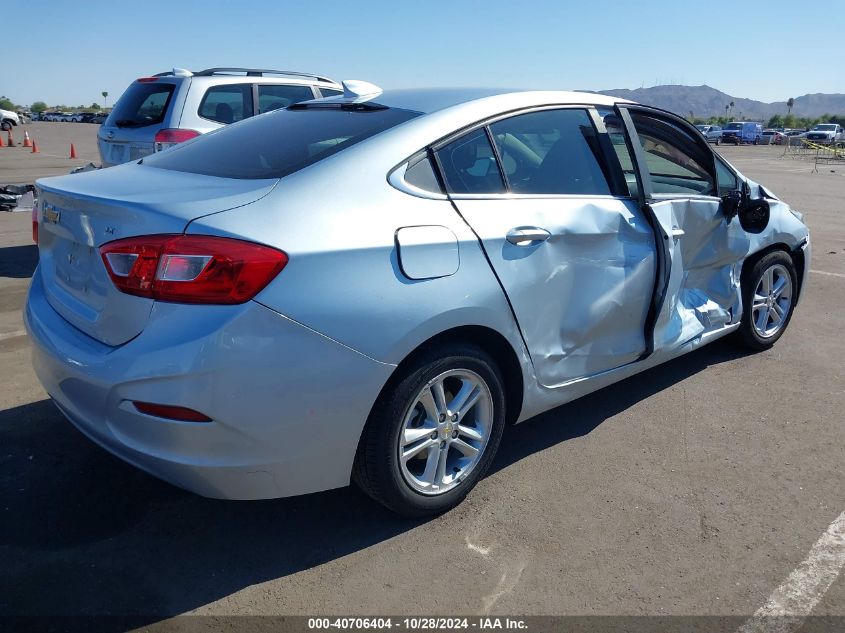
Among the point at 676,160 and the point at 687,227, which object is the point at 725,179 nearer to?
the point at 676,160

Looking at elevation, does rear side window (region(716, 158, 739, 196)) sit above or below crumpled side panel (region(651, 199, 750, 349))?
above

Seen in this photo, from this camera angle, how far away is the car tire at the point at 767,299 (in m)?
4.83

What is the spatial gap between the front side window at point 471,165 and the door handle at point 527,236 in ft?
0.67

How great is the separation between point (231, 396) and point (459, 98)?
68.5 inches

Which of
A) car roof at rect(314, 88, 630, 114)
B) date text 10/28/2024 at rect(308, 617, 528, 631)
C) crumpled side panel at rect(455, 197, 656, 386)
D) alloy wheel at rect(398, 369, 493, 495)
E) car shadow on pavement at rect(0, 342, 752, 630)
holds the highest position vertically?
car roof at rect(314, 88, 630, 114)

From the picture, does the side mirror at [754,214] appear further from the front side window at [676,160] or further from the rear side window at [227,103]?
the rear side window at [227,103]

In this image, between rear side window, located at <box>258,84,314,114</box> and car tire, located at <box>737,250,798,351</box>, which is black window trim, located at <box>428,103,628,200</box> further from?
rear side window, located at <box>258,84,314,114</box>

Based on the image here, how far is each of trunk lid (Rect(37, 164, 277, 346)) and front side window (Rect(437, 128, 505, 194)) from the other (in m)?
0.72

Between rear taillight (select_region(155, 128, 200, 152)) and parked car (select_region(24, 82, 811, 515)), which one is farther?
rear taillight (select_region(155, 128, 200, 152))

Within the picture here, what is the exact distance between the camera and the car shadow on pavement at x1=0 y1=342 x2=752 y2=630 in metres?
2.55

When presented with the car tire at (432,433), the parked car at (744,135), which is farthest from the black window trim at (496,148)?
the parked car at (744,135)

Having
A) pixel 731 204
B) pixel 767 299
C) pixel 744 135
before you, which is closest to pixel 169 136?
pixel 731 204

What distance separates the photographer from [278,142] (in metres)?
3.24

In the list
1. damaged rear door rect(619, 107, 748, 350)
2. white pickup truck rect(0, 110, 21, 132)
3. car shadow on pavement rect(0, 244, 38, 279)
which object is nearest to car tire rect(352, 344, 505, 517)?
damaged rear door rect(619, 107, 748, 350)
